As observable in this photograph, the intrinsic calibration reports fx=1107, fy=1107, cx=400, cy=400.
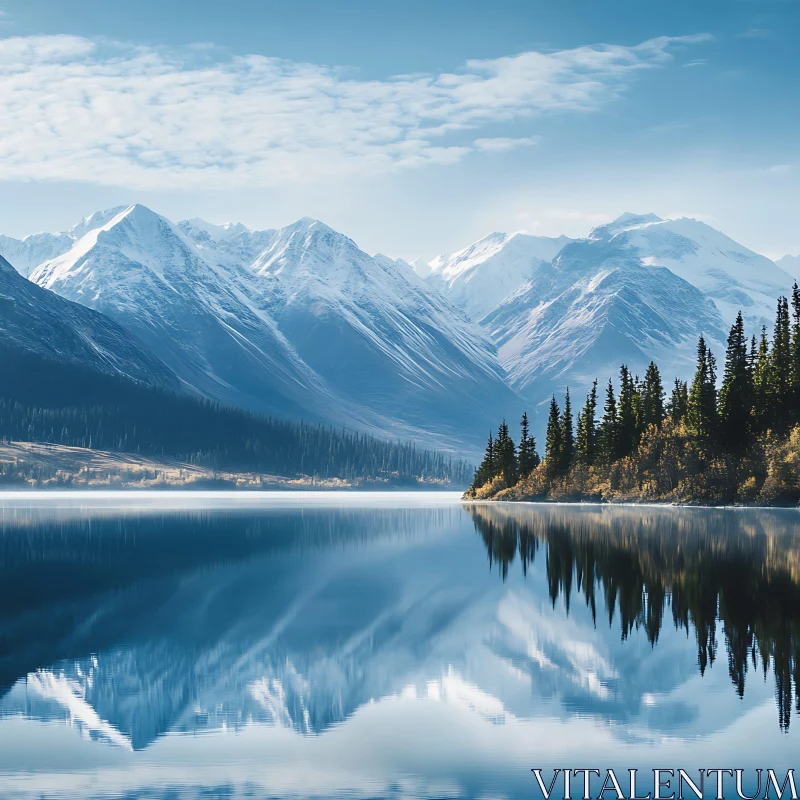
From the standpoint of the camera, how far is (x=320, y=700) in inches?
1064

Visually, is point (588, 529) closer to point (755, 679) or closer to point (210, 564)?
point (210, 564)

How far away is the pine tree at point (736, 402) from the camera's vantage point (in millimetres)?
148250

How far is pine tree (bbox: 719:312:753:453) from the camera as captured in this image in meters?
148

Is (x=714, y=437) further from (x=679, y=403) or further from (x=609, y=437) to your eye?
(x=609, y=437)

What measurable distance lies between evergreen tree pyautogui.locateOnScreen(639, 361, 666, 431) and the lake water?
391ft

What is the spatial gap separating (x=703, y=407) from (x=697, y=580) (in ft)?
363

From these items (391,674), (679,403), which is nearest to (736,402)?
(679,403)

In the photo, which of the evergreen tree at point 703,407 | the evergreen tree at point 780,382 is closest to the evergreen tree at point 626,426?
the evergreen tree at point 703,407

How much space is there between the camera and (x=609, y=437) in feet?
591

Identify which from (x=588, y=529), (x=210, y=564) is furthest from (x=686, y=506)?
(x=210, y=564)

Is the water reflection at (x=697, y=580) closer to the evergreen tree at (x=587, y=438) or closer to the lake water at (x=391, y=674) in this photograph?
the lake water at (x=391, y=674)

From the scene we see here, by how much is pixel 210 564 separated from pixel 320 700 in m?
37.4

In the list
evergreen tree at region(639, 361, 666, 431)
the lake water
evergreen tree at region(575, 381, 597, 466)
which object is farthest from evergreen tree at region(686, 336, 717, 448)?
the lake water

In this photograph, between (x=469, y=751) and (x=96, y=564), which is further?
(x=96, y=564)
